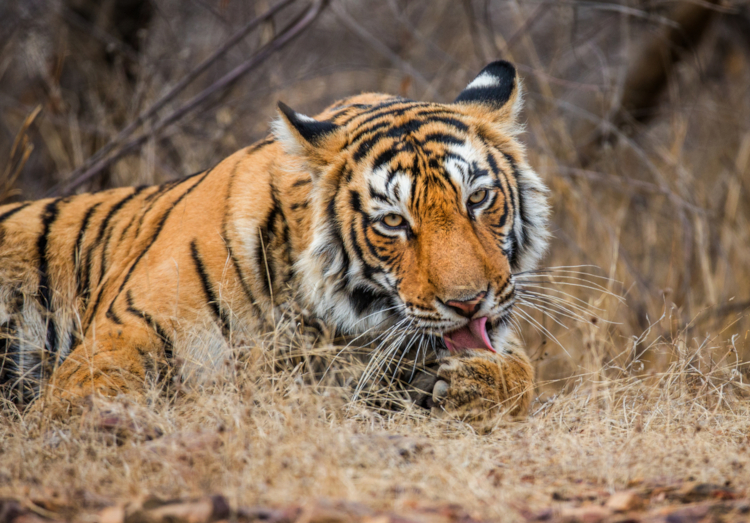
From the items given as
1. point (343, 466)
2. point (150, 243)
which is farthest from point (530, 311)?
point (343, 466)

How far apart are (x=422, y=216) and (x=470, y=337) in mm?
453

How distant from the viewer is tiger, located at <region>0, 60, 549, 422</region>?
89.0 inches

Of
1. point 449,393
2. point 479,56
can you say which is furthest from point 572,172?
point 449,393

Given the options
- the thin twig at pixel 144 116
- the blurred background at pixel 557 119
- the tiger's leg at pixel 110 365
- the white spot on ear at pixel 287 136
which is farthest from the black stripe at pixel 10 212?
the white spot on ear at pixel 287 136

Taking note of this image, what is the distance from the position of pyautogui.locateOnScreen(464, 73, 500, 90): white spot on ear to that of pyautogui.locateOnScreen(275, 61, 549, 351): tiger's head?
0.09m

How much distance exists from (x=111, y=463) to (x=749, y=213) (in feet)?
15.8

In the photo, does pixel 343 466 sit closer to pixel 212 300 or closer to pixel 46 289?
pixel 212 300

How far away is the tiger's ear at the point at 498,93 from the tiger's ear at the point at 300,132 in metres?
0.63

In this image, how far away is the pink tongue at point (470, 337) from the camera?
230 centimetres

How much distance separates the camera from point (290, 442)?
1.60 meters

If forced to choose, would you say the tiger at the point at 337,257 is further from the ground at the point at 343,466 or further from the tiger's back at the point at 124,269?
the ground at the point at 343,466

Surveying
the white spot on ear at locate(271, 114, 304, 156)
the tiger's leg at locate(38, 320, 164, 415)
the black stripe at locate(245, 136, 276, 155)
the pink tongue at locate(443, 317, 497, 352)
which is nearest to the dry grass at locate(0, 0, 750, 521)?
the tiger's leg at locate(38, 320, 164, 415)

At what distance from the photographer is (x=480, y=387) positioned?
7.53 ft

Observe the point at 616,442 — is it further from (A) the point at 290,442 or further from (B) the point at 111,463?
(B) the point at 111,463
